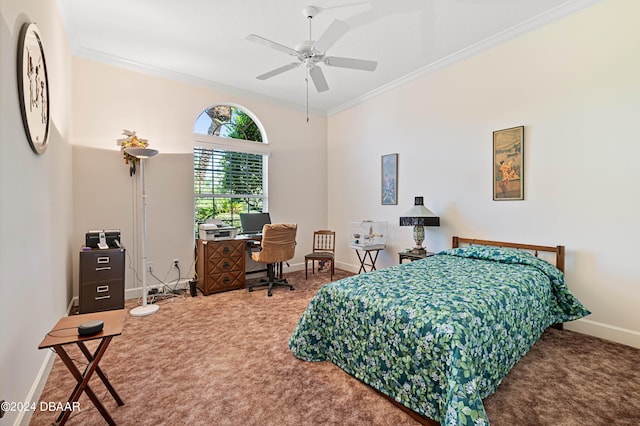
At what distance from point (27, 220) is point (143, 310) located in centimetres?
183

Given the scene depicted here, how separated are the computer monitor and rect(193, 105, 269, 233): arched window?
0.90 ft

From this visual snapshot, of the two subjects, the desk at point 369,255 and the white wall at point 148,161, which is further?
the desk at point 369,255

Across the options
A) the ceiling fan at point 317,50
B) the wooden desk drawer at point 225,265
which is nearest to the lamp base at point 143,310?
the wooden desk drawer at point 225,265

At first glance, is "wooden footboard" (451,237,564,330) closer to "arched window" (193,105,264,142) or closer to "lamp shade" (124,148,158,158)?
"arched window" (193,105,264,142)

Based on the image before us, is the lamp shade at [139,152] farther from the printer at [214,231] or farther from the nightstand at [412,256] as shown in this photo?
the nightstand at [412,256]

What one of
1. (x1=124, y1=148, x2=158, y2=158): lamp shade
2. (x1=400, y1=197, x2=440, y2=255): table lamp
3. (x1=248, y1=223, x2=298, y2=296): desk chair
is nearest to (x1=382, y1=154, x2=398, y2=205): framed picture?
(x1=400, y1=197, x2=440, y2=255): table lamp

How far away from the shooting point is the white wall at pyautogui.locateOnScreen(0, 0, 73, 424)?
4.55 feet

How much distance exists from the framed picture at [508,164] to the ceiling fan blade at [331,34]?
2.10m

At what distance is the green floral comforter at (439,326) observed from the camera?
1.51m

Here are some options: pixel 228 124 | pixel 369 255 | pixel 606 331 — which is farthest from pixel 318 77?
pixel 606 331

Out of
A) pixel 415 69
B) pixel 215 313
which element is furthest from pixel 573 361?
pixel 415 69

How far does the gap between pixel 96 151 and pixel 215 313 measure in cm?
244

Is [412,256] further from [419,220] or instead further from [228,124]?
[228,124]

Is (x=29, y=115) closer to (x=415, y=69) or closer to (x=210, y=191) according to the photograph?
(x=210, y=191)
